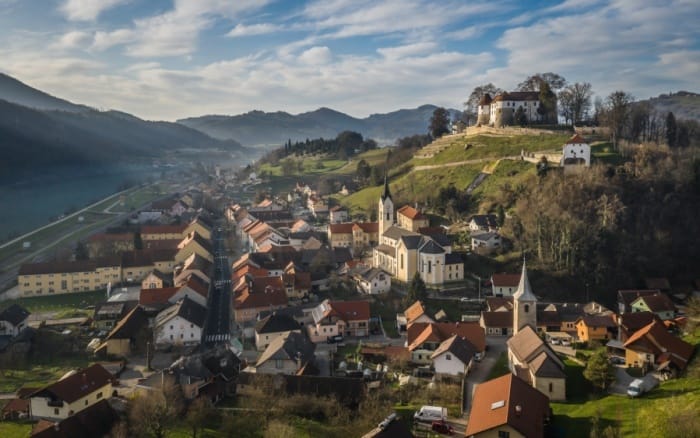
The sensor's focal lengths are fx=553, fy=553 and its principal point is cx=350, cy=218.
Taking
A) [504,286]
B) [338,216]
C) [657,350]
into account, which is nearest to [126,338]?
[504,286]

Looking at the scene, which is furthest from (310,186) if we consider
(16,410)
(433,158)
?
(16,410)

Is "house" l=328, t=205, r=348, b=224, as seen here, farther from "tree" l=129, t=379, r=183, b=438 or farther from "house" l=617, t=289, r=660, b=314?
"tree" l=129, t=379, r=183, b=438

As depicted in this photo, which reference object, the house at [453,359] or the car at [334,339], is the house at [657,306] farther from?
the car at [334,339]

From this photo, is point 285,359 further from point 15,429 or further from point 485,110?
point 485,110

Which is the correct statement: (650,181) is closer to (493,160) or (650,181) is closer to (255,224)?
(493,160)

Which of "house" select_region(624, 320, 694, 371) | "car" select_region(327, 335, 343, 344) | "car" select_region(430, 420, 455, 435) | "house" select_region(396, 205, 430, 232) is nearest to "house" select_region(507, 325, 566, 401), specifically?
"house" select_region(624, 320, 694, 371)

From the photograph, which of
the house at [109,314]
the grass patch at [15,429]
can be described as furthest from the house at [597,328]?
the house at [109,314]
